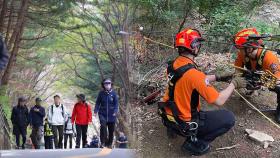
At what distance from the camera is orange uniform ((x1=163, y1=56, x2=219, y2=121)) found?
441 cm

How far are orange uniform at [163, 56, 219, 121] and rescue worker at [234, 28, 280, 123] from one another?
1.05 meters

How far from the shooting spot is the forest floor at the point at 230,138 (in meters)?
4.45

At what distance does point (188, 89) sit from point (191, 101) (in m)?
0.19

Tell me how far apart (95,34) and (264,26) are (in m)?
13.8

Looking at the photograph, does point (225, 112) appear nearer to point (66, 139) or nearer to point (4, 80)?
point (66, 139)

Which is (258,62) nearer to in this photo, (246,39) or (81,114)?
(246,39)

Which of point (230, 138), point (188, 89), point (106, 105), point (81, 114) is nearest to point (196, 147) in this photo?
point (230, 138)

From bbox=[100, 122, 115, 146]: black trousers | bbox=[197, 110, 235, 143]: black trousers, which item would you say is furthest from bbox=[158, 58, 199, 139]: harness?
bbox=[100, 122, 115, 146]: black trousers

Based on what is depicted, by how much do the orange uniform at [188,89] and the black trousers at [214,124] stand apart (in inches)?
10.7

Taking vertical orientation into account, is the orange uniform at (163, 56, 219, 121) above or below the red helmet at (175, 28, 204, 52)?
below

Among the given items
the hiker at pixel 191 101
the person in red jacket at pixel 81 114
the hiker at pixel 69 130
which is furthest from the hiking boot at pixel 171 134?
the hiker at pixel 69 130

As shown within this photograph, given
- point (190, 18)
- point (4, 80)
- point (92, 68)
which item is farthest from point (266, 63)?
point (92, 68)

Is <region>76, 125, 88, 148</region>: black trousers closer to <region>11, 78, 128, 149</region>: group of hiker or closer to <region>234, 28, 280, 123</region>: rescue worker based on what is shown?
<region>11, 78, 128, 149</region>: group of hiker

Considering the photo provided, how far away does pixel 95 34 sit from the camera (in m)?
21.3
